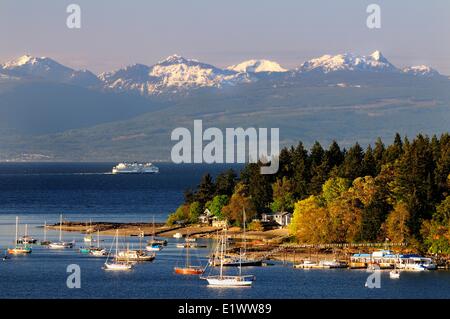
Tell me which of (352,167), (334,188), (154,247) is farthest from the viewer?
(352,167)

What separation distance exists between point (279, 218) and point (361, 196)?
20.0 m

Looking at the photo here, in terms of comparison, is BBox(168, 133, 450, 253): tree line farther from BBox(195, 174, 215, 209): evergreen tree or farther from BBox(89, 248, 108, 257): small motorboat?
BBox(89, 248, 108, 257): small motorboat

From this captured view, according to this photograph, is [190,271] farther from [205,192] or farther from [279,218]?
[205,192]

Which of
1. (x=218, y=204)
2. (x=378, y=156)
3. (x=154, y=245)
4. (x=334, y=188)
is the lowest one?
(x=154, y=245)

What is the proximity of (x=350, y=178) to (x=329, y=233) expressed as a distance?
56.4 ft

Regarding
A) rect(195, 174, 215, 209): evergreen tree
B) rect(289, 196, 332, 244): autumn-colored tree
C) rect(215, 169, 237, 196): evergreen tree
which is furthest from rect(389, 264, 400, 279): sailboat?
rect(195, 174, 215, 209): evergreen tree

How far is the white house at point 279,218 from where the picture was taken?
130375 mm

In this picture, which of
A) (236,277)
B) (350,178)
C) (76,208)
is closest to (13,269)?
(236,277)

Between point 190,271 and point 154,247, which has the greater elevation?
point 154,247

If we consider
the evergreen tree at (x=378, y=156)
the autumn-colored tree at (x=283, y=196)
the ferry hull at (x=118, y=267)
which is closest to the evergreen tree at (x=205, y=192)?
the autumn-colored tree at (x=283, y=196)

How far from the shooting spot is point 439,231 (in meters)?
99.6

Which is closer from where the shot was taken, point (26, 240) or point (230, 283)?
point (230, 283)

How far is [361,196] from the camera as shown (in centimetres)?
11306

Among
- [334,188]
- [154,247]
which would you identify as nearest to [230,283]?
[154,247]
